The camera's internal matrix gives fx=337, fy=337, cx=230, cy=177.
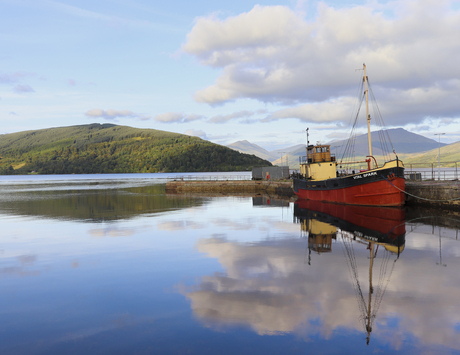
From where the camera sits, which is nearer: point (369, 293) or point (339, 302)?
point (339, 302)

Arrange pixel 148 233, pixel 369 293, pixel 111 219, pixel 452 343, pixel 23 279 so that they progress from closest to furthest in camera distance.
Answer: pixel 452 343, pixel 369 293, pixel 23 279, pixel 148 233, pixel 111 219

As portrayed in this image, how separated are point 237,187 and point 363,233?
50.5 m

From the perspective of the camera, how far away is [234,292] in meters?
12.5

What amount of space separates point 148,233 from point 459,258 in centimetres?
2011

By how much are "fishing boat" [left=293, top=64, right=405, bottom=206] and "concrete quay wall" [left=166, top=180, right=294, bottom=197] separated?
15445mm

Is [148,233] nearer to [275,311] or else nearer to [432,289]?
[275,311]

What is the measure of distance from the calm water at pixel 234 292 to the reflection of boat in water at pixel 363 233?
0.37 feet

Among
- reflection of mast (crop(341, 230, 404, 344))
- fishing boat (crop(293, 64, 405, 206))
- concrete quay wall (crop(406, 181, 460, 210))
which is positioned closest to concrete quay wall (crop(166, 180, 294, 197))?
fishing boat (crop(293, 64, 405, 206))

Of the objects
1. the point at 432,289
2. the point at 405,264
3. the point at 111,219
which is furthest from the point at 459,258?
the point at 111,219

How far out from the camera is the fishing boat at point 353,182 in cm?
3556

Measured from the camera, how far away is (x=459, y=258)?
17266 mm

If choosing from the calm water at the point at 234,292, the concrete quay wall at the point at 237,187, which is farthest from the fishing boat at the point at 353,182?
the concrete quay wall at the point at 237,187

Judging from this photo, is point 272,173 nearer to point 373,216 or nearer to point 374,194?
point 374,194

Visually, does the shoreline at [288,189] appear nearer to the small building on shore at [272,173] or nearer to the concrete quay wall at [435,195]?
the concrete quay wall at [435,195]
